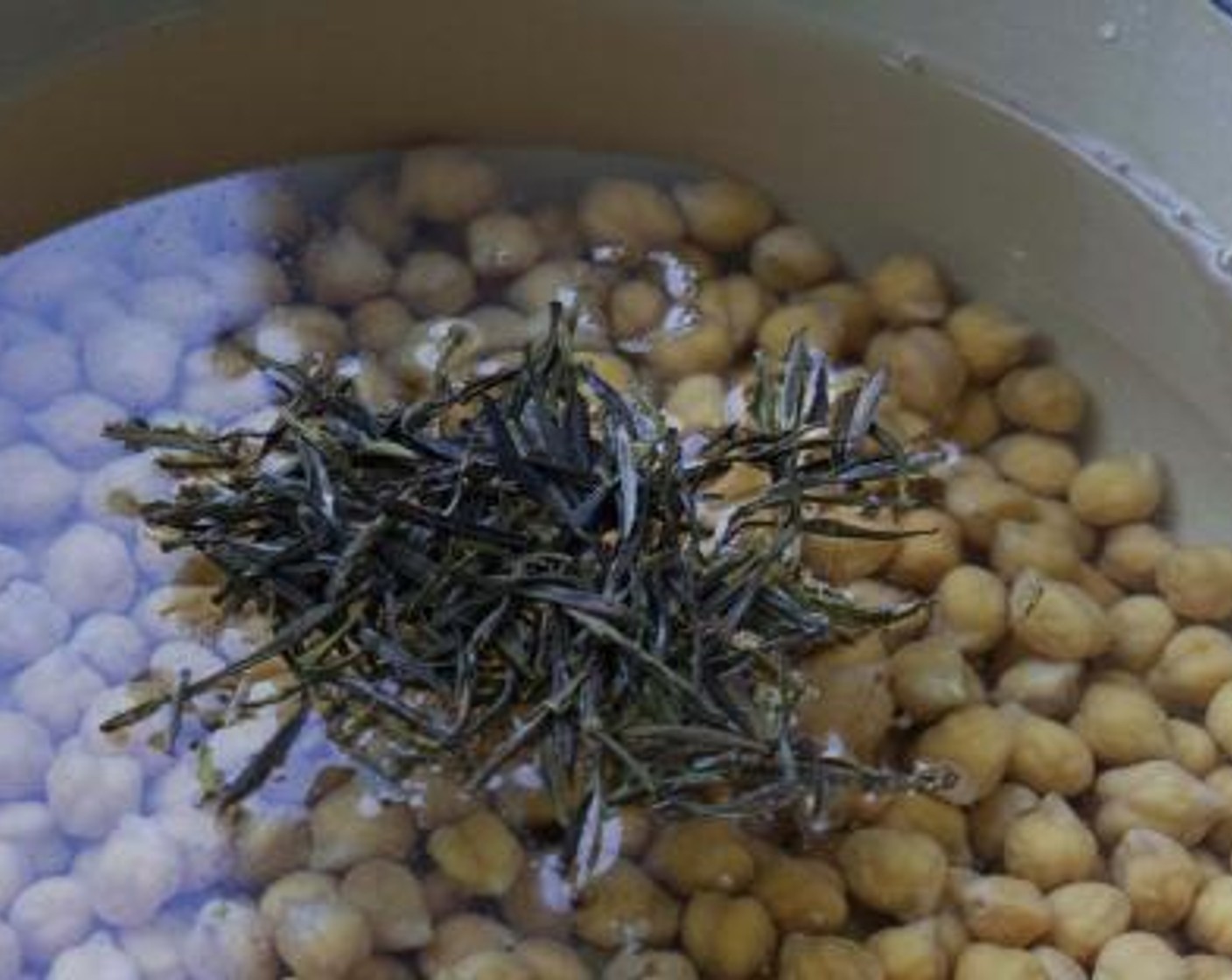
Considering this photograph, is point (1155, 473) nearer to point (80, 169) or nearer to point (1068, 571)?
point (1068, 571)

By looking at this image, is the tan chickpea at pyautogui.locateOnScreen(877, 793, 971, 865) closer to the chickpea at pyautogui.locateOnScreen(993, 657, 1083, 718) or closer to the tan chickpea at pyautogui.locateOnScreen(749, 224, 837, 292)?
the chickpea at pyautogui.locateOnScreen(993, 657, 1083, 718)

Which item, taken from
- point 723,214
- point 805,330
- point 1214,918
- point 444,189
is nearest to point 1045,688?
point 1214,918

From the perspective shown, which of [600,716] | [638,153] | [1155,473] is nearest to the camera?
[600,716]

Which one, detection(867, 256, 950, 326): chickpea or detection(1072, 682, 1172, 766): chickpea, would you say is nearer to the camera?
detection(1072, 682, 1172, 766): chickpea

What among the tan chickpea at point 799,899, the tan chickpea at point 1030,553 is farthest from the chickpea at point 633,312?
the tan chickpea at point 799,899

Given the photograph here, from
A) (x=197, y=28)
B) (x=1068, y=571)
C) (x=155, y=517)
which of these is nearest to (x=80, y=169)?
(x=197, y=28)

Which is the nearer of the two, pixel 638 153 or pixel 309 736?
pixel 309 736

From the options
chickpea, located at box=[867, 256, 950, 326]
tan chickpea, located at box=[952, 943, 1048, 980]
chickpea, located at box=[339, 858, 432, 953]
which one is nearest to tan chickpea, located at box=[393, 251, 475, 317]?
chickpea, located at box=[867, 256, 950, 326]
